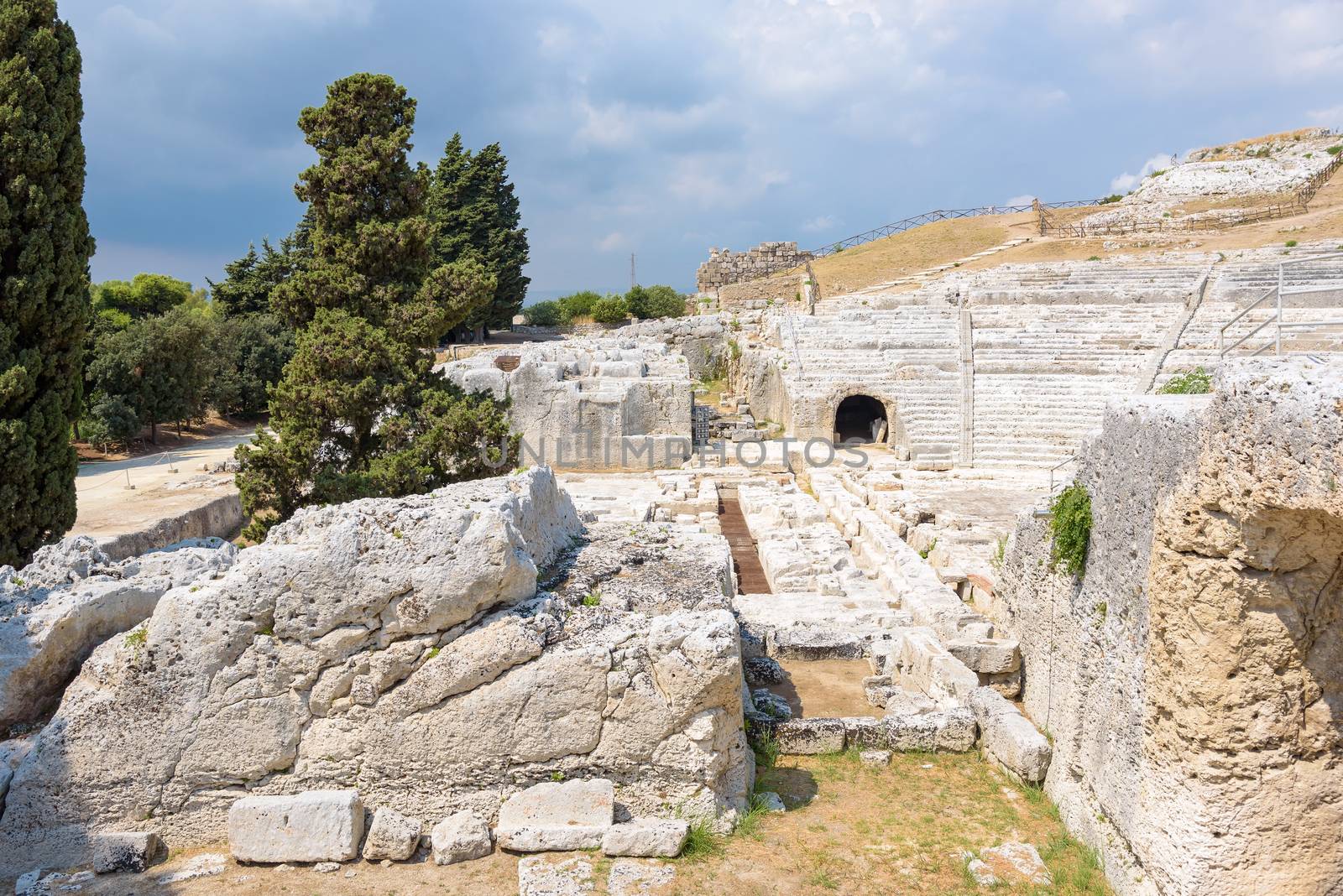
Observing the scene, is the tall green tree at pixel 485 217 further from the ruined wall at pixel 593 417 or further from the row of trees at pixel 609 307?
the ruined wall at pixel 593 417

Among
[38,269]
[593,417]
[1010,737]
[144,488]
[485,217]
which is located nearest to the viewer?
[1010,737]

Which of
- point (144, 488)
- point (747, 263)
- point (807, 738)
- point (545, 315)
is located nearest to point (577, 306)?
point (545, 315)

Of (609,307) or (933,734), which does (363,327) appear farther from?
(609,307)

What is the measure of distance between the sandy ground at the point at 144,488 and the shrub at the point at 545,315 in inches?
911

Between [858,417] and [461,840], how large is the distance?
A: 22890 mm

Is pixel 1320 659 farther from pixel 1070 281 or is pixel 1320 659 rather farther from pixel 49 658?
pixel 1070 281

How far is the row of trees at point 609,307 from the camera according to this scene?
43219 mm

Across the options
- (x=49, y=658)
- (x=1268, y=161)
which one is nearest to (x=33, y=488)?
(x=49, y=658)

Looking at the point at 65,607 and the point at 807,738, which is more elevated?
the point at 65,607

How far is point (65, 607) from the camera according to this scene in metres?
5.35

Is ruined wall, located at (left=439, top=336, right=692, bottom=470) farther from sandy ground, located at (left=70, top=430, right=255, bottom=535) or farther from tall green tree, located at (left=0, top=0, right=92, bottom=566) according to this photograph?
tall green tree, located at (left=0, top=0, right=92, bottom=566)

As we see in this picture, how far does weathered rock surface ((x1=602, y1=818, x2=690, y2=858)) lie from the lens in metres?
4.85

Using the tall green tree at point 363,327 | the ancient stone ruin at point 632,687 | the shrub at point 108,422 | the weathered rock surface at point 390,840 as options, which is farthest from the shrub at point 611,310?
the weathered rock surface at point 390,840

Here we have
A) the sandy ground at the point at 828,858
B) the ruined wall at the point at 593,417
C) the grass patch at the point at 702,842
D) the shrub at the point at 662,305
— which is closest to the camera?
the sandy ground at the point at 828,858
